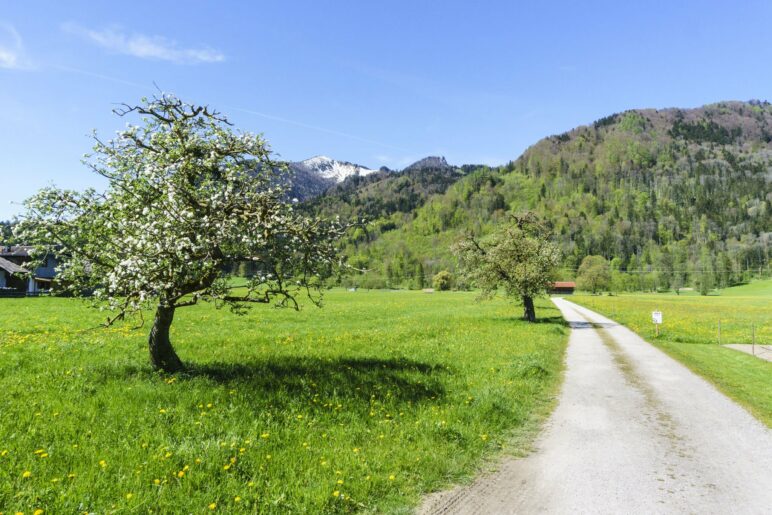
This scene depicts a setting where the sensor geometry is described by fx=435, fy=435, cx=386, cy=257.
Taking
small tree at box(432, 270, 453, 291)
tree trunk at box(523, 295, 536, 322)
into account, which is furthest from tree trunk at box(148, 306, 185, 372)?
small tree at box(432, 270, 453, 291)

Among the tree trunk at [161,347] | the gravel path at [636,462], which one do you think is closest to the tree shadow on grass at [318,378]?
the tree trunk at [161,347]

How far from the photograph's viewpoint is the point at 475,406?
42.3 ft

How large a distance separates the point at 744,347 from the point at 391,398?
30332mm

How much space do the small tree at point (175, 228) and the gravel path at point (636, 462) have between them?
26.2 ft

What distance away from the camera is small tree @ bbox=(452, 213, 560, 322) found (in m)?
42.0

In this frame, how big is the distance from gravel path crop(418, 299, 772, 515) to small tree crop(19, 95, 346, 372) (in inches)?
314

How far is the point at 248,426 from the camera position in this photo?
1002 centimetres

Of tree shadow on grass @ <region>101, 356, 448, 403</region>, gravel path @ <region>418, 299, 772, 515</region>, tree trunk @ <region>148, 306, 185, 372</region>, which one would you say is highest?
tree trunk @ <region>148, 306, 185, 372</region>

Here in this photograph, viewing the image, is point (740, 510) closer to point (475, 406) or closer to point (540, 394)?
point (475, 406)

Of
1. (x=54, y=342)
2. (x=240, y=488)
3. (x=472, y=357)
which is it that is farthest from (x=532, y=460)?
(x=54, y=342)

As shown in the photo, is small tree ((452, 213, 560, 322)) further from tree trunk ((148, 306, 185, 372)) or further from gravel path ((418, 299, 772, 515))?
tree trunk ((148, 306, 185, 372))

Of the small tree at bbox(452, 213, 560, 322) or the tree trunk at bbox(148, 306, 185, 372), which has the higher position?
the small tree at bbox(452, 213, 560, 322)

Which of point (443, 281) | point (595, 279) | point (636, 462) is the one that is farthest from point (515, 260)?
point (595, 279)

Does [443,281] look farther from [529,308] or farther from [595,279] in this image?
[529,308]
